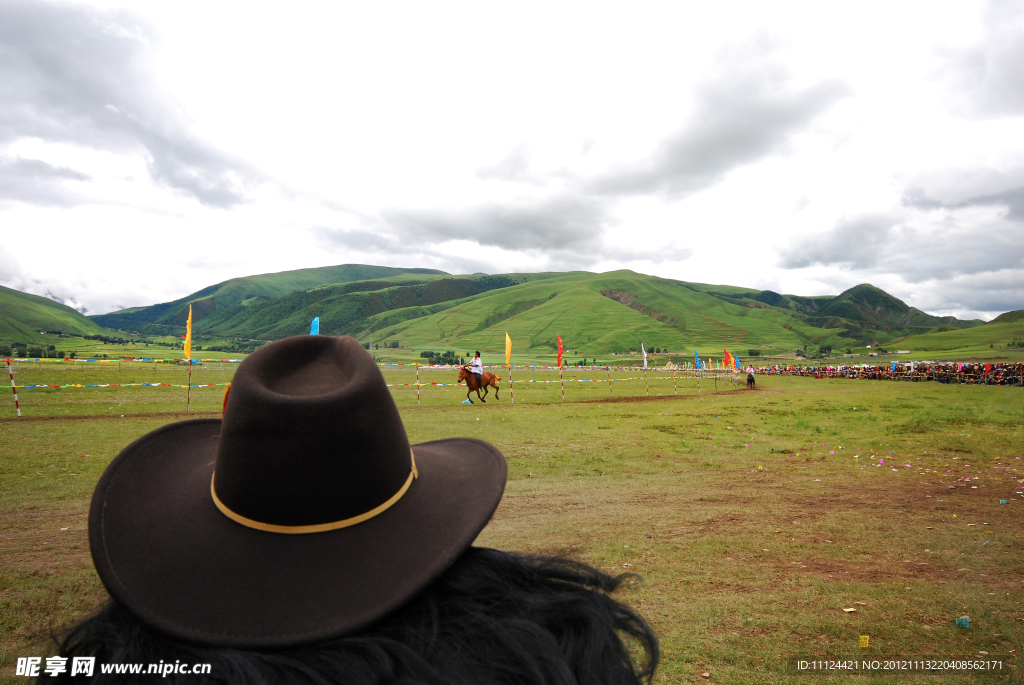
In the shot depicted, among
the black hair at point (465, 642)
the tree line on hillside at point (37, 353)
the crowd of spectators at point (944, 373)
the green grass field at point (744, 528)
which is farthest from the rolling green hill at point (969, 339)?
the tree line on hillside at point (37, 353)

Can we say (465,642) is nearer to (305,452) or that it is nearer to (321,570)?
(321,570)

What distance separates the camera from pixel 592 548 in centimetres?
525

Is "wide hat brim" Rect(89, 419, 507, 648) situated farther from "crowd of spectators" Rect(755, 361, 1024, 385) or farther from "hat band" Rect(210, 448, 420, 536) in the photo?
"crowd of spectators" Rect(755, 361, 1024, 385)

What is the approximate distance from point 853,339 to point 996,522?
21632cm

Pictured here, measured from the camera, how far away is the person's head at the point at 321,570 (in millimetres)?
1125

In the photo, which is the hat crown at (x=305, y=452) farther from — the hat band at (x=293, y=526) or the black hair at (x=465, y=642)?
the black hair at (x=465, y=642)

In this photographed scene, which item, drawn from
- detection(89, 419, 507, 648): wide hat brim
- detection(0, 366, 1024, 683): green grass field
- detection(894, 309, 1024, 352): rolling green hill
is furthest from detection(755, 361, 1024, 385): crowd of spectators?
detection(894, 309, 1024, 352): rolling green hill

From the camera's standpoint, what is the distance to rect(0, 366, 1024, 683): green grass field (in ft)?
11.5

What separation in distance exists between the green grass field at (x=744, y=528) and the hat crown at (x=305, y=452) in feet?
3.92

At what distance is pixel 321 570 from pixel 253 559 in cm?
17

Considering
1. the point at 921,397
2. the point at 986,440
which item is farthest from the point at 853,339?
the point at 986,440

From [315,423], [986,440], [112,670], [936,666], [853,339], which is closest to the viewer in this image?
[112,670]

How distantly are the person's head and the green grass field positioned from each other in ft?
3.07

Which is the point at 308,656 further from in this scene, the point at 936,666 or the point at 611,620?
the point at 936,666
